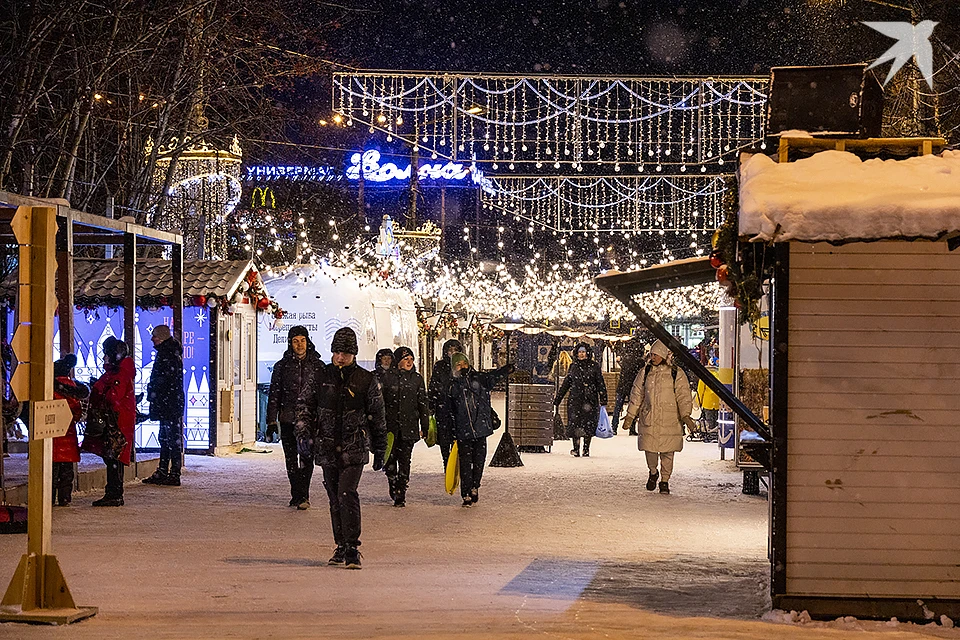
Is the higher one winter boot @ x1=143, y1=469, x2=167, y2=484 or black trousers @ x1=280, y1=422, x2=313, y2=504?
black trousers @ x1=280, y1=422, x2=313, y2=504

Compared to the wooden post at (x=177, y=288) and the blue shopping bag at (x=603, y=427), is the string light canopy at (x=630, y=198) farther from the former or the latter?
the wooden post at (x=177, y=288)

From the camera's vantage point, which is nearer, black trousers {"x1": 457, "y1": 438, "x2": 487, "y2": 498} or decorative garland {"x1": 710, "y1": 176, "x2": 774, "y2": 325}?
decorative garland {"x1": 710, "y1": 176, "x2": 774, "y2": 325}

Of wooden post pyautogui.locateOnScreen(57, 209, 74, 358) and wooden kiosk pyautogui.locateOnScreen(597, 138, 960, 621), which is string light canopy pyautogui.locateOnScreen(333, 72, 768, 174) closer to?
wooden post pyautogui.locateOnScreen(57, 209, 74, 358)

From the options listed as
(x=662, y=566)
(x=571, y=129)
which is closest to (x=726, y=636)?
(x=662, y=566)

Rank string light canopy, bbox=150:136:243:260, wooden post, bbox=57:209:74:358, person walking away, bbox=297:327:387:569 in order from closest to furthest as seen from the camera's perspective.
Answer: person walking away, bbox=297:327:387:569 < wooden post, bbox=57:209:74:358 < string light canopy, bbox=150:136:243:260

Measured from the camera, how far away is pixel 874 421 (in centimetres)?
741

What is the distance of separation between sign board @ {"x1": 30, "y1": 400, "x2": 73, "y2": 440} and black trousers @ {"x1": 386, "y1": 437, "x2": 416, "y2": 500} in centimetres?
593

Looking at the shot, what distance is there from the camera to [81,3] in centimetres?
1614

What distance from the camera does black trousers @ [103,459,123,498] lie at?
1260cm

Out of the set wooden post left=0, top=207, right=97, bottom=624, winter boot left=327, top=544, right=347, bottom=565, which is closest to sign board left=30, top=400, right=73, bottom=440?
wooden post left=0, top=207, right=97, bottom=624

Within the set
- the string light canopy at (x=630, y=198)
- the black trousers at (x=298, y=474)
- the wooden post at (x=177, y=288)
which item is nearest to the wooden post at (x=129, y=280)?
the wooden post at (x=177, y=288)

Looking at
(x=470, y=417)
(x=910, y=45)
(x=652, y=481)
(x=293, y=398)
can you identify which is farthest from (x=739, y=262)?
(x=910, y=45)

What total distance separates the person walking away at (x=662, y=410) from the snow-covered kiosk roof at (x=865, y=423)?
6.97 metres

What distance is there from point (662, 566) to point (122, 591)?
3.95 meters
